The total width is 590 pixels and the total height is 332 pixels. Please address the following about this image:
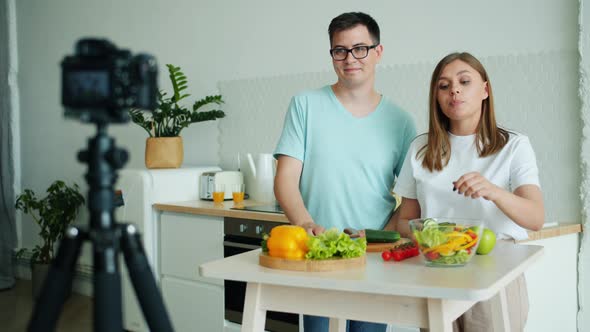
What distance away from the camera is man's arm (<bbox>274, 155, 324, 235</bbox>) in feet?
6.24

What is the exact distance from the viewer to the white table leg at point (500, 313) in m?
1.62

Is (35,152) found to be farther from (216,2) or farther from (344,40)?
(344,40)

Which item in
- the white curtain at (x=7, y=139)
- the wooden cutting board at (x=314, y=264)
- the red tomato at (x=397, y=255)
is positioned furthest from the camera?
the white curtain at (x=7, y=139)

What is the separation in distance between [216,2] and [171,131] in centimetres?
88

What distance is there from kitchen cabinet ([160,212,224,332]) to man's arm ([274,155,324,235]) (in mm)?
1270

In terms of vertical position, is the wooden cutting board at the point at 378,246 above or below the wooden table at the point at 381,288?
above

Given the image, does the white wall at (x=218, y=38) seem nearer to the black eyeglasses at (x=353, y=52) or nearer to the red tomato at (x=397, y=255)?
the black eyeglasses at (x=353, y=52)

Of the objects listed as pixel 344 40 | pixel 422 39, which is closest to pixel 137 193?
pixel 422 39

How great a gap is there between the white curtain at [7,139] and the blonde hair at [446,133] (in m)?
4.24

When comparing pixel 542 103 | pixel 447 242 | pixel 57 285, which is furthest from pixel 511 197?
pixel 542 103

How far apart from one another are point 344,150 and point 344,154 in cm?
1

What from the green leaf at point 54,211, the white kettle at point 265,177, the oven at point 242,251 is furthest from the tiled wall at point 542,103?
→ the green leaf at point 54,211

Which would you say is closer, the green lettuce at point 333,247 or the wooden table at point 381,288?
the wooden table at point 381,288

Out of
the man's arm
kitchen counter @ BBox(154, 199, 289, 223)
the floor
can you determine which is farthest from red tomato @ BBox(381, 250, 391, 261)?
the floor
